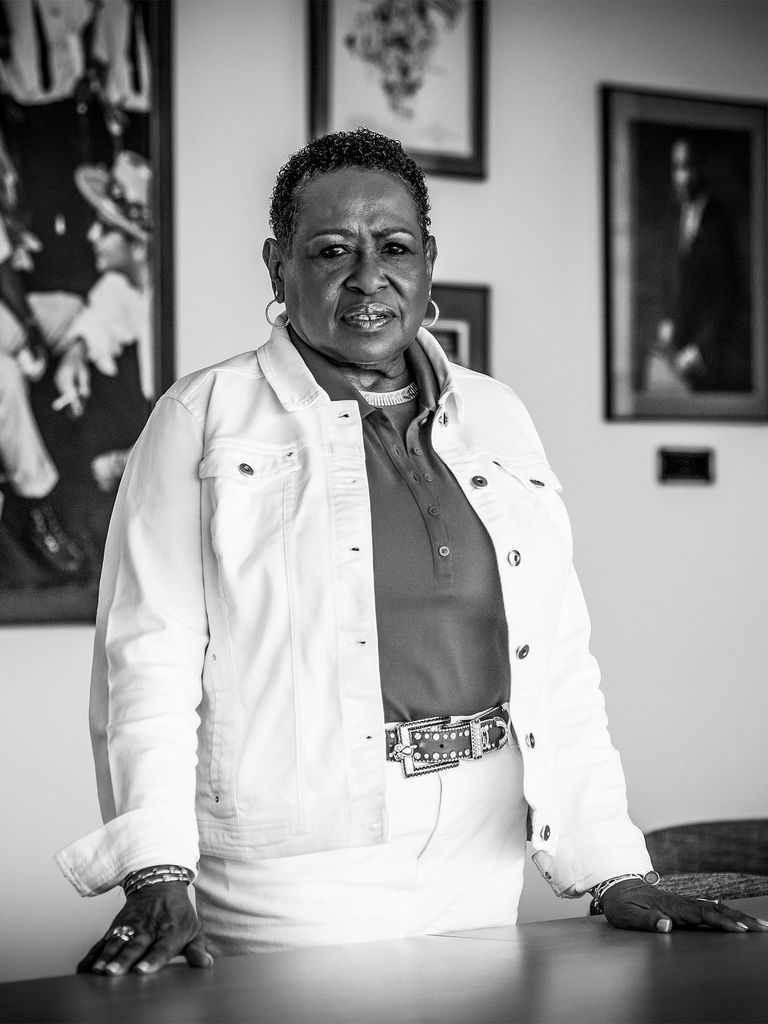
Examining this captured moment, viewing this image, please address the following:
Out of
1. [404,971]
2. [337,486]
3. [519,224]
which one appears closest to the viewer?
[404,971]

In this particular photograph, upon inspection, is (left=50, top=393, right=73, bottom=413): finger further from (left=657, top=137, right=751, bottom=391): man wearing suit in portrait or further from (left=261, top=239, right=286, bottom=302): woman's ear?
(left=657, top=137, right=751, bottom=391): man wearing suit in portrait

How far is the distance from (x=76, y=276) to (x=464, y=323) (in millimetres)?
1003

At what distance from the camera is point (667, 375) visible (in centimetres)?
364

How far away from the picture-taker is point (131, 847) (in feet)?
4.83

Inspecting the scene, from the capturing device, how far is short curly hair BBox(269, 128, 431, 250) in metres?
1.79

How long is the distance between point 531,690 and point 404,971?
1.59 ft

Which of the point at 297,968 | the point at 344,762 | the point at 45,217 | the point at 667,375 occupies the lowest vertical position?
the point at 297,968

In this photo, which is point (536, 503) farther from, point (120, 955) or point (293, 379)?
point (120, 955)


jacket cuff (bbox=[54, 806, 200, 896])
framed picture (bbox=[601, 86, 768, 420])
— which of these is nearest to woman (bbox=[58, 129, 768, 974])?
jacket cuff (bbox=[54, 806, 200, 896])

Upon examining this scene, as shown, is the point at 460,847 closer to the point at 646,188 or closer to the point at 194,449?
the point at 194,449

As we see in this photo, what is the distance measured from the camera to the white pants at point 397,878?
1.59 meters

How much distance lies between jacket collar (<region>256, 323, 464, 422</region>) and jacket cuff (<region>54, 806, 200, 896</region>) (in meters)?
0.56

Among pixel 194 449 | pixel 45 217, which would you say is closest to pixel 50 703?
pixel 45 217

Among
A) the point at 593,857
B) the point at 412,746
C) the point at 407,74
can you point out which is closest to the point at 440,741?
the point at 412,746
